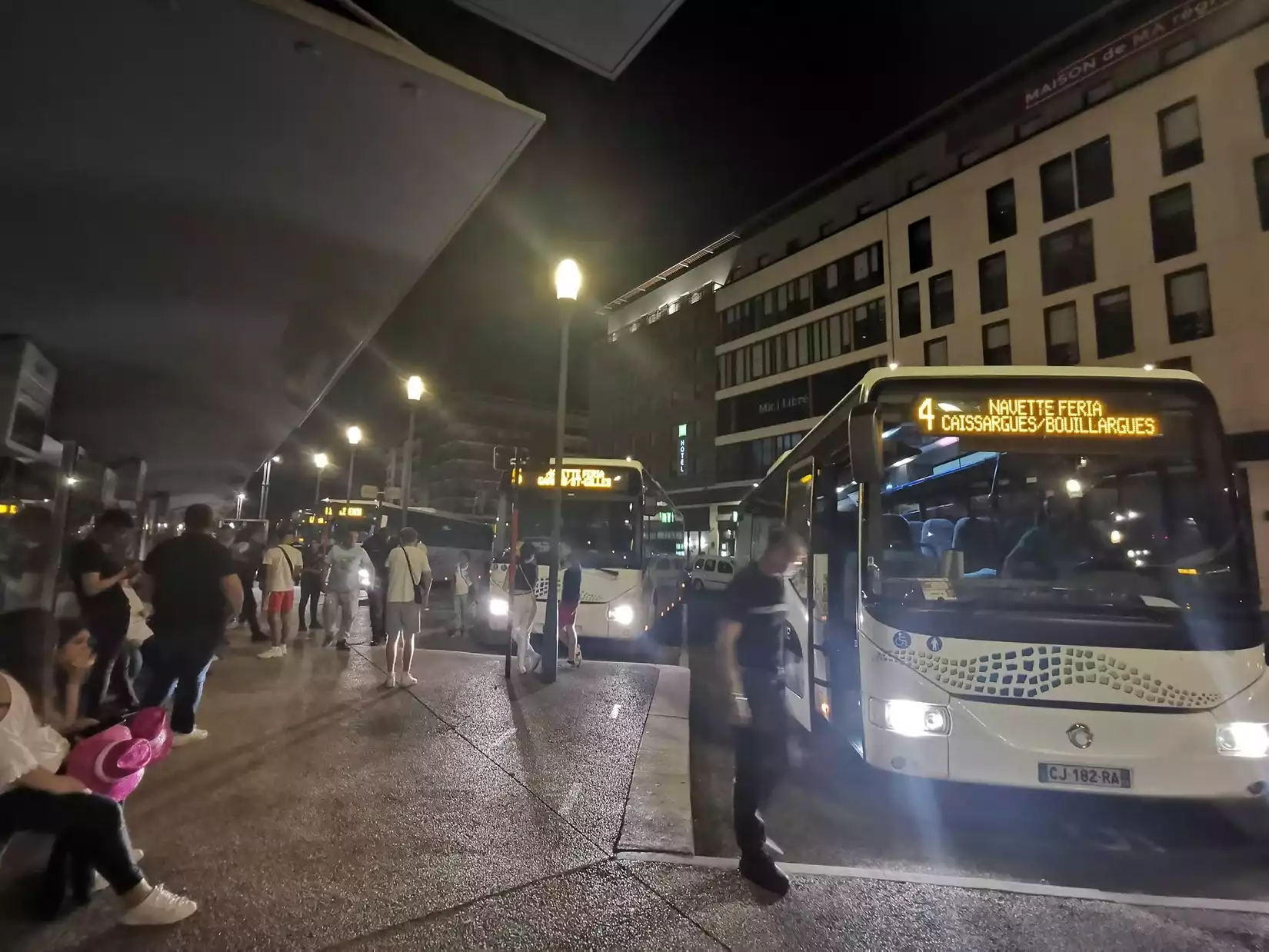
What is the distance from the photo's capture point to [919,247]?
33.6 m

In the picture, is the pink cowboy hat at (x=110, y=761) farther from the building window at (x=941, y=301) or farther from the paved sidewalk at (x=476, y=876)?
the building window at (x=941, y=301)

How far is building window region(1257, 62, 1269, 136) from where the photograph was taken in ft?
68.9

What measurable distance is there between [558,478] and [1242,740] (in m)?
7.30

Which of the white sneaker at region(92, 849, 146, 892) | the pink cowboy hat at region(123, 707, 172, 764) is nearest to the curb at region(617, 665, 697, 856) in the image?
the pink cowboy hat at region(123, 707, 172, 764)

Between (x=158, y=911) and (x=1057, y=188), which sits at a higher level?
(x=1057, y=188)

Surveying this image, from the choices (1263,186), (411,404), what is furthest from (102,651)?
(1263,186)

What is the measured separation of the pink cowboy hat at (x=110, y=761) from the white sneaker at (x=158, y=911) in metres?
0.50

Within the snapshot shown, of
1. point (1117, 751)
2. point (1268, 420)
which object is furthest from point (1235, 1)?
point (1117, 751)

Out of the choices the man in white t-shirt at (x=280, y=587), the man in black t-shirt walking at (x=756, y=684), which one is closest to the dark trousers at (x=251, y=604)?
the man in white t-shirt at (x=280, y=587)

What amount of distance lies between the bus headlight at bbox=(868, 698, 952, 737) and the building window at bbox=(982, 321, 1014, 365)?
1121 inches

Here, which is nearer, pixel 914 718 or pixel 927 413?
pixel 914 718

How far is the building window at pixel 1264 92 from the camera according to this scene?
2102 centimetres

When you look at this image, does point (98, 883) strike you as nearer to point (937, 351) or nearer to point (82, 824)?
point (82, 824)

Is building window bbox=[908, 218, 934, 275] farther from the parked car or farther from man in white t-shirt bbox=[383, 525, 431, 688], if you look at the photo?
man in white t-shirt bbox=[383, 525, 431, 688]
